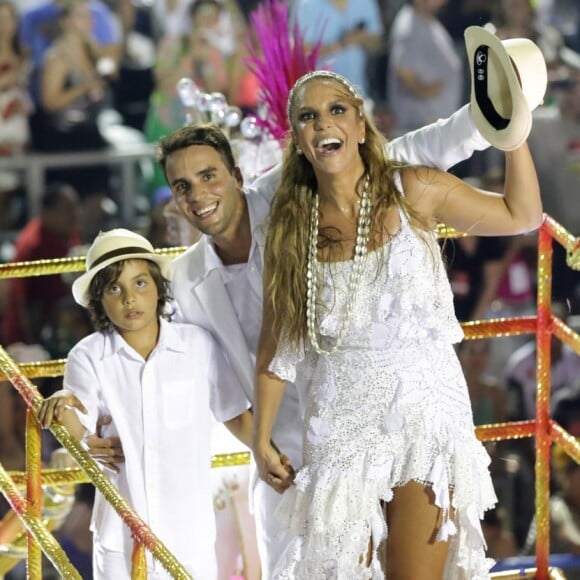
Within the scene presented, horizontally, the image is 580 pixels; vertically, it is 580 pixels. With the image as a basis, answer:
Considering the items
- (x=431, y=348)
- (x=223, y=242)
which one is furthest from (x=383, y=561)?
(x=223, y=242)

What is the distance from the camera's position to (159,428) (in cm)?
388

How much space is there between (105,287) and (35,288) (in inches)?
142

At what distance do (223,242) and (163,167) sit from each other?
259 mm

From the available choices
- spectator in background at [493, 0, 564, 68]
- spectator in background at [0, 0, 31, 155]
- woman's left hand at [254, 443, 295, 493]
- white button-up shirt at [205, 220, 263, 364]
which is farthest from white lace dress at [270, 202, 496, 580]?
spectator in background at [493, 0, 564, 68]

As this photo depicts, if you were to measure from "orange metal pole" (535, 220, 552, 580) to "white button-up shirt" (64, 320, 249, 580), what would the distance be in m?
1.00

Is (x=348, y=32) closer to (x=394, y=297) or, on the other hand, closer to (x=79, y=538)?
(x=79, y=538)

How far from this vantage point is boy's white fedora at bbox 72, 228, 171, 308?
3.90 meters

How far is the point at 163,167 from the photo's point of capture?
13.1 feet

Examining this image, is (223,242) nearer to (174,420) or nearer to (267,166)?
(174,420)

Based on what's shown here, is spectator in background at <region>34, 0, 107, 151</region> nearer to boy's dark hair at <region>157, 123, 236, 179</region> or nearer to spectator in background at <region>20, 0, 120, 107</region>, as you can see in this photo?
spectator in background at <region>20, 0, 120, 107</region>

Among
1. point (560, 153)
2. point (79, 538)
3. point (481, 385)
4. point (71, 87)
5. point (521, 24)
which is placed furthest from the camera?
point (521, 24)

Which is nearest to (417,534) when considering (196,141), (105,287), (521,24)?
(105,287)

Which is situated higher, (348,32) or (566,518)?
(348,32)

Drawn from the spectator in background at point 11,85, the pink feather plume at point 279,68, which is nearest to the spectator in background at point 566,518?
the pink feather plume at point 279,68
